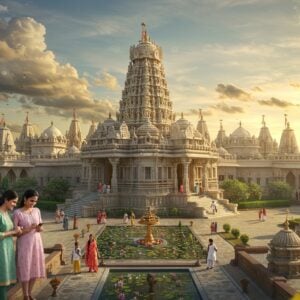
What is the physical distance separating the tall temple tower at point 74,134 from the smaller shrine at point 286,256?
82.5m

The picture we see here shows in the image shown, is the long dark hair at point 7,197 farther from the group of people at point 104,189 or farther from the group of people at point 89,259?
the group of people at point 104,189

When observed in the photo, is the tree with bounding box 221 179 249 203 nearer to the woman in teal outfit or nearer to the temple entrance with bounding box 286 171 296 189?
the temple entrance with bounding box 286 171 296 189

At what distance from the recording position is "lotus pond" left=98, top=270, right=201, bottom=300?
18.2 metres

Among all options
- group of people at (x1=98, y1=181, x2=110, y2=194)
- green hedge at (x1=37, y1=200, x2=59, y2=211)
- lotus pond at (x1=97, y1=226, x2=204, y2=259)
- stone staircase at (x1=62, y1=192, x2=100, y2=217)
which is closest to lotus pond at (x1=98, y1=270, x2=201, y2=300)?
lotus pond at (x1=97, y1=226, x2=204, y2=259)

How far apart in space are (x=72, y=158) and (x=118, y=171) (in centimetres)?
1907

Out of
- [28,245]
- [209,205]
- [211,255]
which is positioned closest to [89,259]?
[211,255]

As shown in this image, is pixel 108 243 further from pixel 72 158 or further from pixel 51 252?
pixel 72 158

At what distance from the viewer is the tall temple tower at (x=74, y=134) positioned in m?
100

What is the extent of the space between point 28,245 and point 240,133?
87322mm

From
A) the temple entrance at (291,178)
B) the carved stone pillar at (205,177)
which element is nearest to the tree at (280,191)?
the temple entrance at (291,178)

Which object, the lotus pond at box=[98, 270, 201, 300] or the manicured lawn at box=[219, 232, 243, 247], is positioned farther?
the manicured lawn at box=[219, 232, 243, 247]

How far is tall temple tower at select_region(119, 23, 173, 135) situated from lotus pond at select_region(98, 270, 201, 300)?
40.3 metres

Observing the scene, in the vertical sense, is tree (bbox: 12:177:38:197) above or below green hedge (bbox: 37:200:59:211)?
above

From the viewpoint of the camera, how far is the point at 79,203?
52.7m
